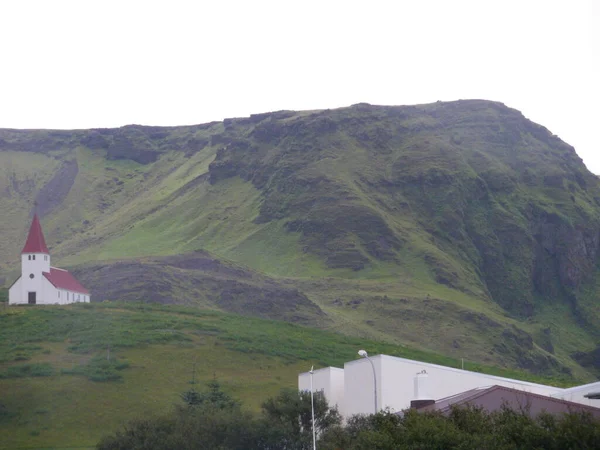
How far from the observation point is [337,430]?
1905 inches

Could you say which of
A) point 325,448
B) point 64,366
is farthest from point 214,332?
point 325,448

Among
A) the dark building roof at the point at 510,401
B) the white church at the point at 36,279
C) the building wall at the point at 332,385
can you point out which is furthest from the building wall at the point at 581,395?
the white church at the point at 36,279

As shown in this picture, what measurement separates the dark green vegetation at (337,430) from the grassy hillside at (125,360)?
10.4 metres

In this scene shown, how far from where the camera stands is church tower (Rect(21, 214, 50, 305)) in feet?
354

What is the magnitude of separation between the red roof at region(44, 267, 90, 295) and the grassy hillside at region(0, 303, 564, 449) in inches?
199

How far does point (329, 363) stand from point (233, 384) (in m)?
14.3

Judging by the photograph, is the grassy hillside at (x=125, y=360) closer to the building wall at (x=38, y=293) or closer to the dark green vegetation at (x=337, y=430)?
the building wall at (x=38, y=293)

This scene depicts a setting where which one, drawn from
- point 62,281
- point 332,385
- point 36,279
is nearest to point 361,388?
point 332,385

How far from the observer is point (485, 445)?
1320 inches

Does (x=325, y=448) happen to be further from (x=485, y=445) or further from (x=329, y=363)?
(x=329, y=363)

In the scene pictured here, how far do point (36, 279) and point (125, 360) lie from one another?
81.2 ft

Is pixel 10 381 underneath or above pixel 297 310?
underneath

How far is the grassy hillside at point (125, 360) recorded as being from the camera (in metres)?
73.9

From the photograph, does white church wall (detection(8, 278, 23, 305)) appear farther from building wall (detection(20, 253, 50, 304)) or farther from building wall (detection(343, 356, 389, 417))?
building wall (detection(343, 356, 389, 417))
